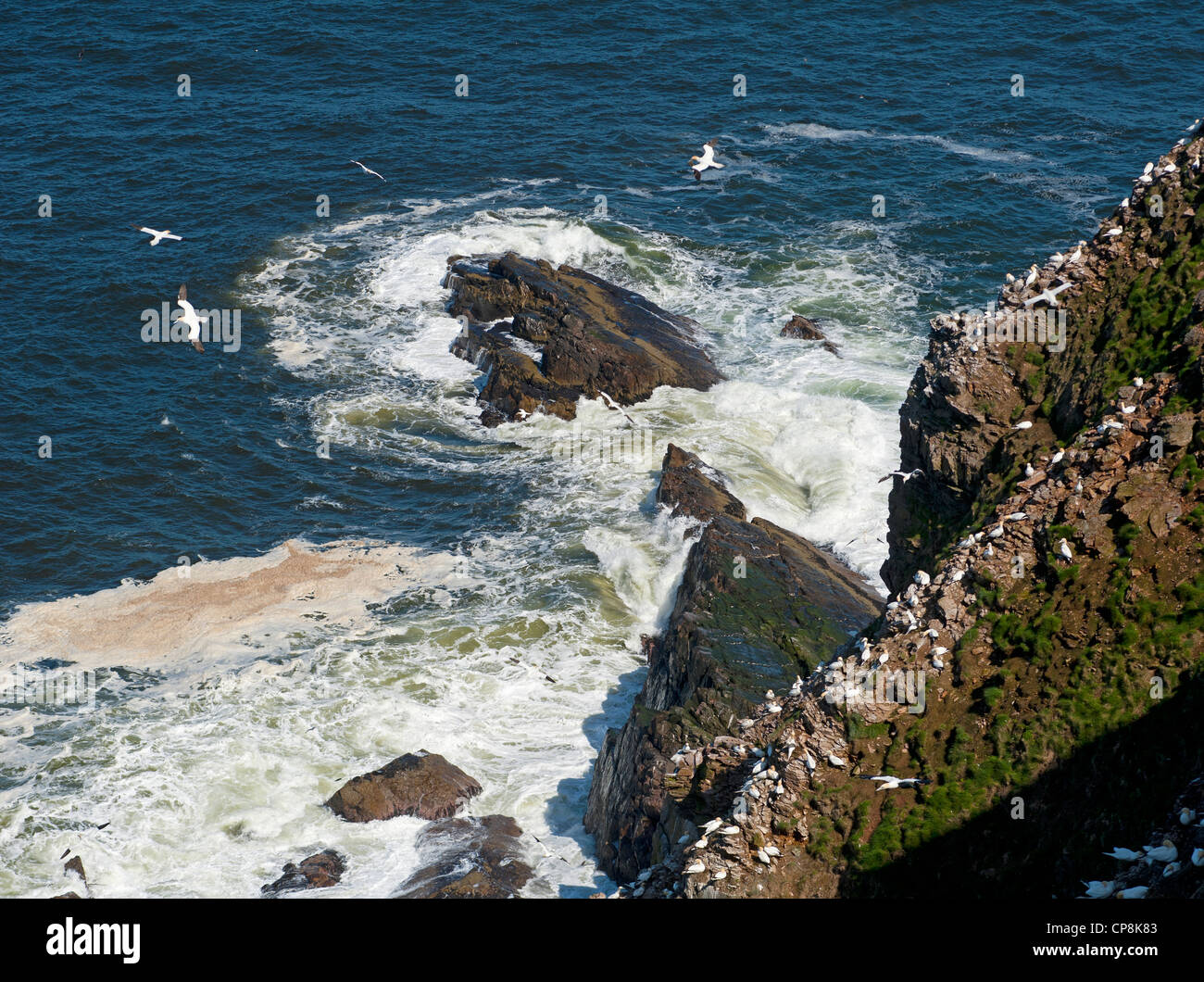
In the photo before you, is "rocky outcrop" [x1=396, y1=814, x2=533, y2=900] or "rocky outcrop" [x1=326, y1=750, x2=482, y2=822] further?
"rocky outcrop" [x1=326, y1=750, x2=482, y2=822]

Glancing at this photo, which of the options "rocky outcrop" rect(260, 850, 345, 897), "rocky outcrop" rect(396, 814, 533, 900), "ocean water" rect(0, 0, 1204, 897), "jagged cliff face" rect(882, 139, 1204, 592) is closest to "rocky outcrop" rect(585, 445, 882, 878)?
"rocky outcrop" rect(396, 814, 533, 900)

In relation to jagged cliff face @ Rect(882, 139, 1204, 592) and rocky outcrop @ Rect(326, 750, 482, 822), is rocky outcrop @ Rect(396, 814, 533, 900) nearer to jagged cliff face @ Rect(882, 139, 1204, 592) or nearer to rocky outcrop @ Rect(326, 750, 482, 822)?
rocky outcrop @ Rect(326, 750, 482, 822)

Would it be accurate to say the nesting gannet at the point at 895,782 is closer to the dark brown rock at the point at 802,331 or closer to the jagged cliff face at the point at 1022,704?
the jagged cliff face at the point at 1022,704

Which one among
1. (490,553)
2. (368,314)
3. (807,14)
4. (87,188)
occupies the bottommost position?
(490,553)

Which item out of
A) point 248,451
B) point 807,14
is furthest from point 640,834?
point 807,14

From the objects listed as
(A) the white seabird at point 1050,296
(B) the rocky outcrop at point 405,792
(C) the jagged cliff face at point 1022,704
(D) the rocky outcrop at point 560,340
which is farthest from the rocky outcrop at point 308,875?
(D) the rocky outcrop at point 560,340
